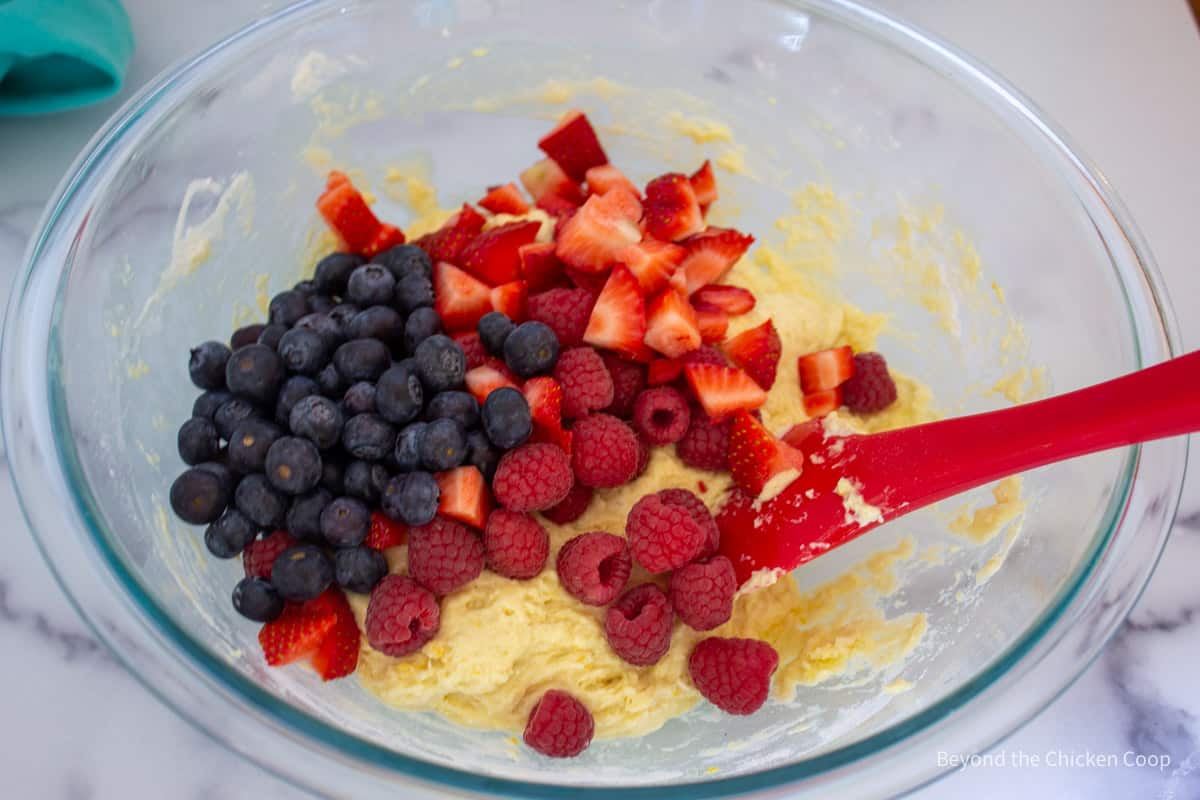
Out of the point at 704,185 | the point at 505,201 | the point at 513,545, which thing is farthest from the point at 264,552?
the point at 704,185

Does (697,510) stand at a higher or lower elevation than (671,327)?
lower

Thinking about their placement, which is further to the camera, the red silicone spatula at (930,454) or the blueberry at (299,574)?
the blueberry at (299,574)

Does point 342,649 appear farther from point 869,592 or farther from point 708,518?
point 869,592

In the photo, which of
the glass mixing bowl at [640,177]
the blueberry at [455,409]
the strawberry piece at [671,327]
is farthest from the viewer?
the strawberry piece at [671,327]

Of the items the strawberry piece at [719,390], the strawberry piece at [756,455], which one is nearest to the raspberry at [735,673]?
the strawberry piece at [756,455]

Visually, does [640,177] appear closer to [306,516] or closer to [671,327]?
[671,327]

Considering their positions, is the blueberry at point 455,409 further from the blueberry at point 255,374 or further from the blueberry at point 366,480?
the blueberry at point 255,374
